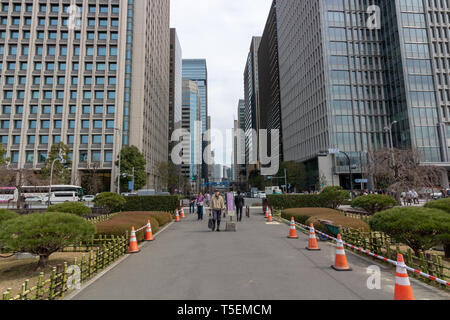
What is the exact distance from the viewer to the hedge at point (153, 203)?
24.5 meters

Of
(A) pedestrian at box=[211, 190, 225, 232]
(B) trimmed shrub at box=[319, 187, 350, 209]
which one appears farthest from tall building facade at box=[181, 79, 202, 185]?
(A) pedestrian at box=[211, 190, 225, 232]

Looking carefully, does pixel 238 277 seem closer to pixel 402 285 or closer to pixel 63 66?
pixel 402 285

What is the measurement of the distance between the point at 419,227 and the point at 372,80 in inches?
2652

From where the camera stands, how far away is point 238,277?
19.6ft

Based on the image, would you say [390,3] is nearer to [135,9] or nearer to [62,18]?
[135,9]

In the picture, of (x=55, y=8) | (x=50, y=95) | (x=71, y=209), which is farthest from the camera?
(x=55, y=8)

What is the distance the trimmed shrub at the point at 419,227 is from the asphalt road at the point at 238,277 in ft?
3.64

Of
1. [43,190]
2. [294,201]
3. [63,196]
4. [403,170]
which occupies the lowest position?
[294,201]

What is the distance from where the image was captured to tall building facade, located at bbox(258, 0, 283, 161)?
339 feet

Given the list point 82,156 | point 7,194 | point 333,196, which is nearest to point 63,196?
point 7,194

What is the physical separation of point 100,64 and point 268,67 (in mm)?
83649

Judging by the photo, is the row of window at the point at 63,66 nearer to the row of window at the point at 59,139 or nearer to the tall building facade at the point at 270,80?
the row of window at the point at 59,139

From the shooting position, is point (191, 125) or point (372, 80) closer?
point (372, 80)

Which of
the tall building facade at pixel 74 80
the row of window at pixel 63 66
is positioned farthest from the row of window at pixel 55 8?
the row of window at pixel 63 66
